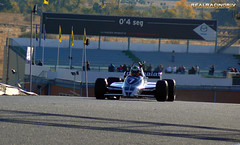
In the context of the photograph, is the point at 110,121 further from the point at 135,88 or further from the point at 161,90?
the point at 135,88

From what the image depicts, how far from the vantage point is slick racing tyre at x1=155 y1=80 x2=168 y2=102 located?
18719 millimetres

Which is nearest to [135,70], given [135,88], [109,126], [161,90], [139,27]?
[135,88]

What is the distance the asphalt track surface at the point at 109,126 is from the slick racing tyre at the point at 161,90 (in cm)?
532

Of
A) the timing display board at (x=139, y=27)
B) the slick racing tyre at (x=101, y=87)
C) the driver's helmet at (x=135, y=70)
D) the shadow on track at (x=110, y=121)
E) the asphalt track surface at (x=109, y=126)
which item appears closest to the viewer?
the asphalt track surface at (x=109, y=126)

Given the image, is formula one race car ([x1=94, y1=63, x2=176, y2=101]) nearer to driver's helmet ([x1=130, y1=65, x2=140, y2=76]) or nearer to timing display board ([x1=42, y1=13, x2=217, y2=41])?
driver's helmet ([x1=130, y1=65, x2=140, y2=76])

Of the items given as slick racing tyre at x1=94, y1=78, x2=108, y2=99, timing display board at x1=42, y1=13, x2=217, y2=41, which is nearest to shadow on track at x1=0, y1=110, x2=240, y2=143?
slick racing tyre at x1=94, y1=78, x2=108, y2=99

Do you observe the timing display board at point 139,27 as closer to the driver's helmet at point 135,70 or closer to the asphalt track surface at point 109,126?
the driver's helmet at point 135,70

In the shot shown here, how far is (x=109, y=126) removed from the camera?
33.3 feet

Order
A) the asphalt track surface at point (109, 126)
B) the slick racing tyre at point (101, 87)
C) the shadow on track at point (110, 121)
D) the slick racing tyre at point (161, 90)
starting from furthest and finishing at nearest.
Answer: the slick racing tyre at point (101, 87)
the slick racing tyre at point (161, 90)
the shadow on track at point (110, 121)
the asphalt track surface at point (109, 126)

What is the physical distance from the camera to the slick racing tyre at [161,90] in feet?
61.4

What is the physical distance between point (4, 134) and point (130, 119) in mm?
3199

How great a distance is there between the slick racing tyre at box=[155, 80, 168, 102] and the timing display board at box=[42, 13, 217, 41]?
1605 inches

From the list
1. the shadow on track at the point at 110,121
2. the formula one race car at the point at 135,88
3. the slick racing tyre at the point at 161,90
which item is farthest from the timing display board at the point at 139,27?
the shadow on track at the point at 110,121

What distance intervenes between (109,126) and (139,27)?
5053 centimetres
